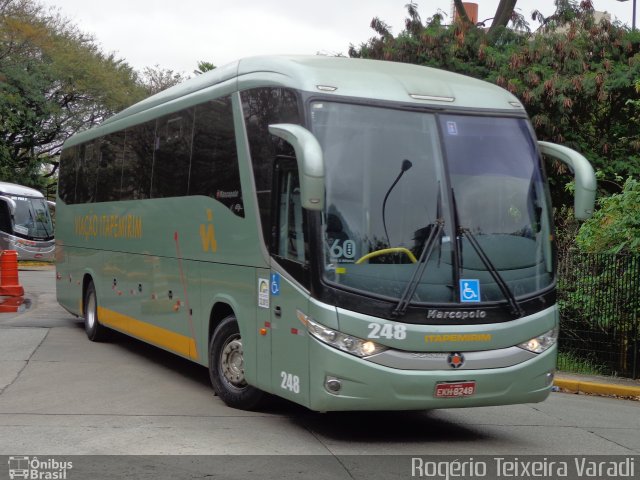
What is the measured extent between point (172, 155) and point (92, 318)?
184 inches

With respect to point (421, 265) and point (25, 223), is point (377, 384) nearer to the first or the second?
point (421, 265)

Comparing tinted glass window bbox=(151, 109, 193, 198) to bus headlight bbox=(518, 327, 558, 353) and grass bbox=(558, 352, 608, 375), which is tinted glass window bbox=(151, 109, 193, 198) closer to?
bus headlight bbox=(518, 327, 558, 353)

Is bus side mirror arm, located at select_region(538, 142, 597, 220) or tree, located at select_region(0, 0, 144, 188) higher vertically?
tree, located at select_region(0, 0, 144, 188)

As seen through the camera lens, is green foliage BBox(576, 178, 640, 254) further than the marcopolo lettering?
Yes

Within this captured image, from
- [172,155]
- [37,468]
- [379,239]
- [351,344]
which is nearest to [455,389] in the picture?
[351,344]

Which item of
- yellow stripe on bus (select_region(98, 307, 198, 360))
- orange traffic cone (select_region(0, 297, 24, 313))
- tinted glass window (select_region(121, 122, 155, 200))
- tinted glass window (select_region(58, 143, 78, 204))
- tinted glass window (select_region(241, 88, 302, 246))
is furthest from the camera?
orange traffic cone (select_region(0, 297, 24, 313))

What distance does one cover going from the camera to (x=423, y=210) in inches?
312

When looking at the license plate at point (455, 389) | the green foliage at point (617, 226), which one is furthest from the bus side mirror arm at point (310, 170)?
the green foliage at point (617, 226)

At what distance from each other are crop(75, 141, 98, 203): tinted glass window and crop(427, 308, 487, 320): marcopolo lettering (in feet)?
29.2

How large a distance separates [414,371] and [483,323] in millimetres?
744

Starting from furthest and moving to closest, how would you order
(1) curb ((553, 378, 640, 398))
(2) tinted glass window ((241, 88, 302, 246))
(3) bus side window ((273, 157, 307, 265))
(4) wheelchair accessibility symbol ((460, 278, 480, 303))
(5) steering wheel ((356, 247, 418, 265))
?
(1) curb ((553, 378, 640, 398)), (2) tinted glass window ((241, 88, 302, 246)), (3) bus side window ((273, 157, 307, 265)), (4) wheelchair accessibility symbol ((460, 278, 480, 303)), (5) steering wheel ((356, 247, 418, 265))

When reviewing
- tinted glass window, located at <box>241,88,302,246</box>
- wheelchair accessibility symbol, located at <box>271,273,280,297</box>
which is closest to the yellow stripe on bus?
wheelchair accessibility symbol, located at <box>271,273,280,297</box>

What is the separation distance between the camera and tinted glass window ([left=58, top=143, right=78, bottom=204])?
16.8 metres

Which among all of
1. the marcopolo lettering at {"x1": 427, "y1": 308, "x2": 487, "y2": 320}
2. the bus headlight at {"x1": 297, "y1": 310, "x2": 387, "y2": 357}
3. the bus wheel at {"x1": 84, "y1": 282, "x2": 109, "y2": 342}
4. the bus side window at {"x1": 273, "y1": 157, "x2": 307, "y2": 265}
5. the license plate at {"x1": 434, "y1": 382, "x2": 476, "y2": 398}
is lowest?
the bus wheel at {"x1": 84, "y1": 282, "x2": 109, "y2": 342}
